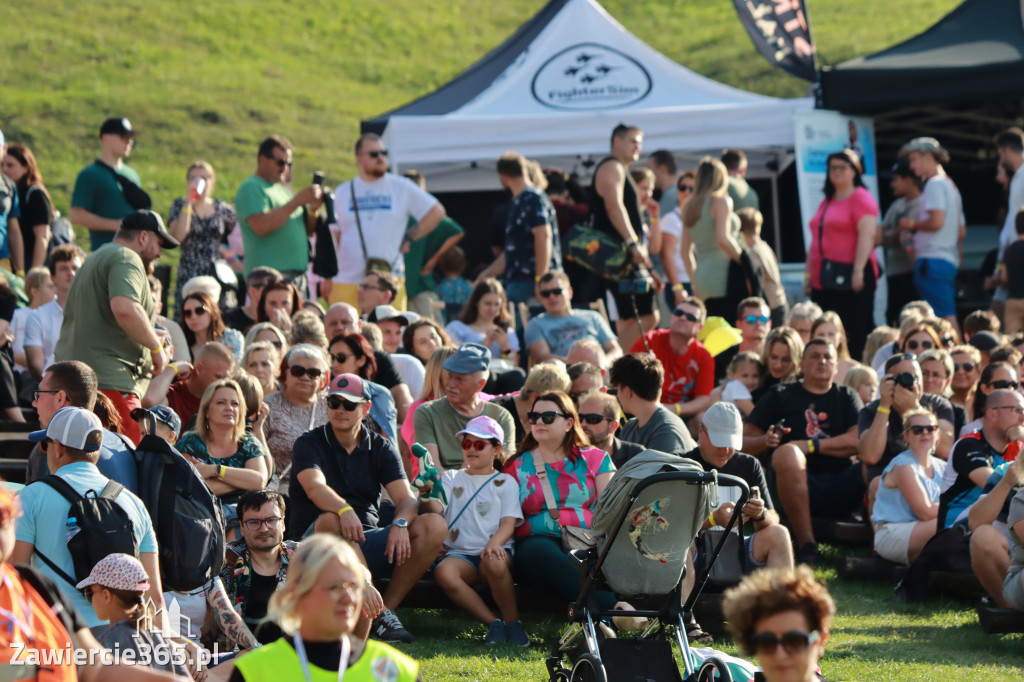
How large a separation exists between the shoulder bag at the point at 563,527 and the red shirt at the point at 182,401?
7.26ft

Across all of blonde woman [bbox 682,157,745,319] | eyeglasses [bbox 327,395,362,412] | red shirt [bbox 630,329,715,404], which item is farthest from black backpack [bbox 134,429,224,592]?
blonde woman [bbox 682,157,745,319]

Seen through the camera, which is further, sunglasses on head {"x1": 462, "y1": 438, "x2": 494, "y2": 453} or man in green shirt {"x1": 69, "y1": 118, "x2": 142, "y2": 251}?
man in green shirt {"x1": 69, "y1": 118, "x2": 142, "y2": 251}

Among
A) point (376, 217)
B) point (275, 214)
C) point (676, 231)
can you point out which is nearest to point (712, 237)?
point (676, 231)

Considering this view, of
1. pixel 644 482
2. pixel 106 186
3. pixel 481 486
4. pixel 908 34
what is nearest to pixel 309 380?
pixel 481 486

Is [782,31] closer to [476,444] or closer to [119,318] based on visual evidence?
[476,444]

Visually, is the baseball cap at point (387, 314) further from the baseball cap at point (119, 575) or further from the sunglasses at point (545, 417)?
the baseball cap at point (119, 575)

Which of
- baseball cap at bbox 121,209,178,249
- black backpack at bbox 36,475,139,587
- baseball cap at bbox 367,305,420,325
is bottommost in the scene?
baseball cap at bbox 367,305,420,325

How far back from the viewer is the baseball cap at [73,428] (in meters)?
5.30

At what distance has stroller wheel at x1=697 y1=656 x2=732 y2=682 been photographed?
532 cm

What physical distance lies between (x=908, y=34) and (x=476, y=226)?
1776cm

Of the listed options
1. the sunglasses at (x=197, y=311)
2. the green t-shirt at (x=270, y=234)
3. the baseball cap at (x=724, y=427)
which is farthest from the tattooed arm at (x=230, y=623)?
the green t-shirt at (x=270, y=234)

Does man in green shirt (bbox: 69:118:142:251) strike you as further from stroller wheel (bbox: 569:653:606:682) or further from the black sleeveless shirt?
stroller wheel (bbox: 569:653:606:682)

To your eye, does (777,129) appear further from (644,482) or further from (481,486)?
(644,482)

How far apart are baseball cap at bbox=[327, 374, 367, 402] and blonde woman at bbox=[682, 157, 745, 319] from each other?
4.99 m
